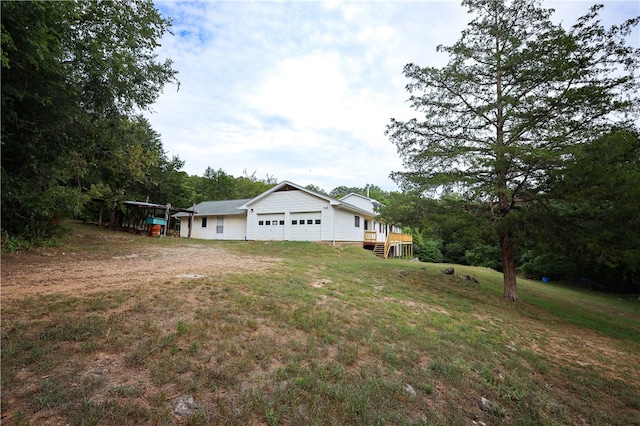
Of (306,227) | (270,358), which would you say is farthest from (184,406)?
(306,227)

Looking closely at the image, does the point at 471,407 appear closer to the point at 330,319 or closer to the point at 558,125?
the point at 330,319

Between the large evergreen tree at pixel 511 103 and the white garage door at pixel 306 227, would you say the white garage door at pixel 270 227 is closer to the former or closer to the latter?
the white garage door at pixel 306 227

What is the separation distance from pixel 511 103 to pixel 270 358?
9.19 metres

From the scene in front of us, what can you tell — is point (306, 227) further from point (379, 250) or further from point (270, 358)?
point (270, 358)

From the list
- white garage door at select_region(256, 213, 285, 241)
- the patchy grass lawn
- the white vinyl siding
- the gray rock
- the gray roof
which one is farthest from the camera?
the gray roof

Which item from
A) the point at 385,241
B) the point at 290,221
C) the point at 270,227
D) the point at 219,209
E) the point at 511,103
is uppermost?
the point at 511,103

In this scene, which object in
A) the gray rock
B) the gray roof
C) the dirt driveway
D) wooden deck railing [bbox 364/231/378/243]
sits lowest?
the gray rock

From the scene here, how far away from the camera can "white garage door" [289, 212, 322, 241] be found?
18.8 m

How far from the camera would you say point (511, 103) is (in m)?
7.95

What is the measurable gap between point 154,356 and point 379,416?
2335 millimetres

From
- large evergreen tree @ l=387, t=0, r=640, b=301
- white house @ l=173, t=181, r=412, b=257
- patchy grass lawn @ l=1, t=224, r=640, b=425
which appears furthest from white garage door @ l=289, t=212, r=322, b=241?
patchy grass lawn @ l=1, t=224, r=640, b=425

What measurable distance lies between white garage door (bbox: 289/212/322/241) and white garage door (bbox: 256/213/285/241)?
888 millimetres

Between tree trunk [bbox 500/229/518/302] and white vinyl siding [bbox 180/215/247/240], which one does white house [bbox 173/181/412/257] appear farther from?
tree trunk [bbox 500/229/518/302]

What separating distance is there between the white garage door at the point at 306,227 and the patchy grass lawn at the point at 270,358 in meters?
12.1
